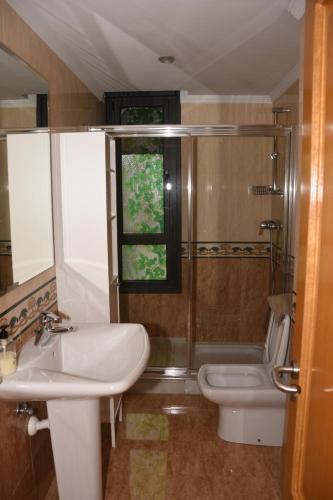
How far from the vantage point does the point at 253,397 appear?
94.5 inches

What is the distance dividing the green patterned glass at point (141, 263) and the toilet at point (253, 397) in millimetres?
1162

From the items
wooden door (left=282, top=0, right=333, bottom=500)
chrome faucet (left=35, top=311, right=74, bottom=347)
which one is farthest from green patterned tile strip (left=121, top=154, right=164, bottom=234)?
wooden door (left=282, top=0, right=333, bottom=500)

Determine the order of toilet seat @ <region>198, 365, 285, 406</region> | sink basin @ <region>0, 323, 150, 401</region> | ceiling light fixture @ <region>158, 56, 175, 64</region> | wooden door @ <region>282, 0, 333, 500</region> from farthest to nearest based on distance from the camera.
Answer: ceiling light fixture @ <region>158, 56, 175, 64</region> < toilet seat @ <region>198, 365, 285, 406</region> < sink basin @ <region>0, 323, 150, 401</region> < wooden door @ <region>282, 0, 333, 500</region>

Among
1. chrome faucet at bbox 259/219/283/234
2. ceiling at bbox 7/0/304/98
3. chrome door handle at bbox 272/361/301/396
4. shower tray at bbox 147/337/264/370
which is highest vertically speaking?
ceiling at bbox 7/0/304/98

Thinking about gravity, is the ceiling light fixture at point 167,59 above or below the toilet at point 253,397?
above

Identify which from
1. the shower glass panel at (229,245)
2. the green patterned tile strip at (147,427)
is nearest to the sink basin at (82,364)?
the green patterned tile strip at (147,427)

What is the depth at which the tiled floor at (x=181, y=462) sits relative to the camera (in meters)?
2.17

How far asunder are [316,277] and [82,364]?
1.25m

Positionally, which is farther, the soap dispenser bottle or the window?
the window

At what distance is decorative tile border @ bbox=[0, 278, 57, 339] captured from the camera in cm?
173

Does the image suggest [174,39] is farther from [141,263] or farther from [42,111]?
[141,263]

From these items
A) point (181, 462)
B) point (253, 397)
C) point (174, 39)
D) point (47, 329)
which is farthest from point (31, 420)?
point (174, 39)

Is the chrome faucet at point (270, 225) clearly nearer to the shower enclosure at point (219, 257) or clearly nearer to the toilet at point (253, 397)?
the shower enclosure at point (219, 257)

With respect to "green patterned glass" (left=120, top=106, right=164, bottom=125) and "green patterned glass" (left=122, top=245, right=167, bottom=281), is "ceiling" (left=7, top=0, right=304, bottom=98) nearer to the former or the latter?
"green patterned glass" (left=120, top=106, right=164, bottom=125)
